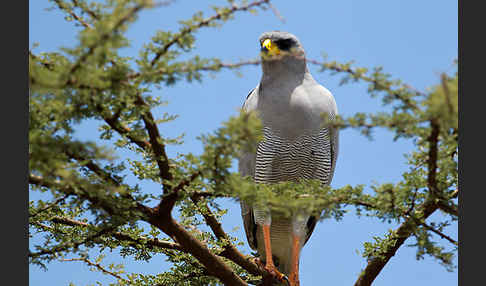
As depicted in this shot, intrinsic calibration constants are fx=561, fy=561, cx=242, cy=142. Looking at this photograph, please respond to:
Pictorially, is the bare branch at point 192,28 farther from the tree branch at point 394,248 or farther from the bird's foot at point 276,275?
the bird's foot at point 276,275

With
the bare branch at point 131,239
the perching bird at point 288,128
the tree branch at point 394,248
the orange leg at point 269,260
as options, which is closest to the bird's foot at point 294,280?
the perching bird at point 288,128

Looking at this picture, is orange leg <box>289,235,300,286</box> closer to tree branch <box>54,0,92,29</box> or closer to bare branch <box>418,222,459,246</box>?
bare branch <box>418,222,459,246</box>

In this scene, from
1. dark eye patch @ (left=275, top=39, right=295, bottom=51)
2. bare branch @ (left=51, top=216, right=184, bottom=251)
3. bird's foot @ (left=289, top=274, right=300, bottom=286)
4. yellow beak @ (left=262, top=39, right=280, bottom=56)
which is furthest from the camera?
bird's foot @ (left=289, top=274, right=300, bottom=286)

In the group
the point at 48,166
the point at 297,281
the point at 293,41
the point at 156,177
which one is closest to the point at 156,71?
the point at 48,166

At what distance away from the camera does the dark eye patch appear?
491 cm

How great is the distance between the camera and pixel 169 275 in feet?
17.3

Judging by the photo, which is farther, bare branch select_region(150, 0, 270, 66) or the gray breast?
the gray breast

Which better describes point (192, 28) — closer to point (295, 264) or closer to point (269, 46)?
point (269, 46)

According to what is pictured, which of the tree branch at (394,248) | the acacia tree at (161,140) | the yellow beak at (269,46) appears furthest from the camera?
the yellow beak at (269,46)

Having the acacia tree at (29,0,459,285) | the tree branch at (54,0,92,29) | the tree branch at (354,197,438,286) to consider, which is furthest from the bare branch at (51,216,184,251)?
the tree branch at (54,0,92,29)

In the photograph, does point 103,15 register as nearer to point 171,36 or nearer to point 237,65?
point 171,36

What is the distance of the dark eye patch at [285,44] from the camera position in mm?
4914

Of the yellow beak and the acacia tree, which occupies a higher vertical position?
the yellow beak

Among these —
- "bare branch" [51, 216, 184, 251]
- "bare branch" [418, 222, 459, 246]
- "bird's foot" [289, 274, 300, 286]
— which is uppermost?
"bare branch" [51, 216, 184, 251]
